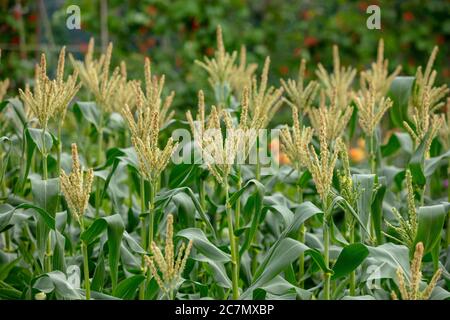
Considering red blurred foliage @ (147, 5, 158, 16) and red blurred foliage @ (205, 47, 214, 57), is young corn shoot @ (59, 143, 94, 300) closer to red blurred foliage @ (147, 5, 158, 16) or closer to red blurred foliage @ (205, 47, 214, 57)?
red blurred foliage @ (205, 47, 214, 57)

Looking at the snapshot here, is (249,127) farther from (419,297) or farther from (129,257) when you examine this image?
(419,297)

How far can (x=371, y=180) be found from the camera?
198 centimetres

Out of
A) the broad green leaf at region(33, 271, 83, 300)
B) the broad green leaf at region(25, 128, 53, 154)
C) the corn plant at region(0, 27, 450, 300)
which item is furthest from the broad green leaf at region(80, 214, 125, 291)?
the broad green leaf at region(25, 128, 53, 154)

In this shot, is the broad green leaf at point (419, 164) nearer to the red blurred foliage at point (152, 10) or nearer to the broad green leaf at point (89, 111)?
the broad green leaf at point (89, 111)

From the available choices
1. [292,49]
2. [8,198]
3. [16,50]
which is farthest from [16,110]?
[292,49]

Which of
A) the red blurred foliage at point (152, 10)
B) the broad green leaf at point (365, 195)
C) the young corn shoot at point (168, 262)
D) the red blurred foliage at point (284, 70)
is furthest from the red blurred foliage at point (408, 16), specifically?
the young corn shoot at point (168, 262)

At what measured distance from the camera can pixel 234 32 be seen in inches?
238

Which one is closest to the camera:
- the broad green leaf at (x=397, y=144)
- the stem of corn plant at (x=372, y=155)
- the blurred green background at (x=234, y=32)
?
the stem of corn plant at (x=372, y=155)

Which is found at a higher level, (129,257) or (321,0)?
(321,0)

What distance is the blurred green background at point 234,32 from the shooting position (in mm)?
5844

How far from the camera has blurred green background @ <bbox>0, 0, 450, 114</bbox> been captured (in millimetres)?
5844

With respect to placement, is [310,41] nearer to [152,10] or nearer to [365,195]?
[152,10]

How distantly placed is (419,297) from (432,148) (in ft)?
4.01

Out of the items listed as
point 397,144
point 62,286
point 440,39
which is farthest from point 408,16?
point 62,286
